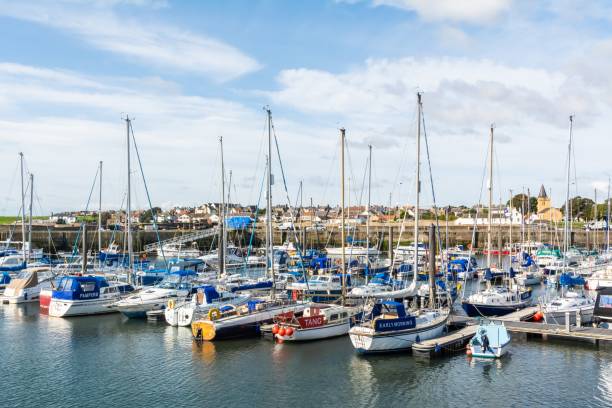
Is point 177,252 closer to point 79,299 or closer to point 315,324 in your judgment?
point 79,299

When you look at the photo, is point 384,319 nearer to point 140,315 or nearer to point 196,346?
point 196,346

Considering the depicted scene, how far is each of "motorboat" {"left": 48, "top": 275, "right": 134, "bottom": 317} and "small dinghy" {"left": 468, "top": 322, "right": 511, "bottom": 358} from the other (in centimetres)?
2372

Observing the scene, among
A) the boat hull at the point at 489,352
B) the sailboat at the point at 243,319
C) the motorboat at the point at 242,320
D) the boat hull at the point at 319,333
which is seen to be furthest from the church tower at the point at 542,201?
the boat hull at the point at 489,352

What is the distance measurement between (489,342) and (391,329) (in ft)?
15.5

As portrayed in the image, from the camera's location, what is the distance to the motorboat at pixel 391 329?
29609 mm

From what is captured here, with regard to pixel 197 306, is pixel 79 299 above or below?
below

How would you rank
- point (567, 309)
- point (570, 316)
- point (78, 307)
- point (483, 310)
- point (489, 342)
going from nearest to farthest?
1. point (489, 342)
2. point (570, 316)
3. point (567, 309)
4. point (483, 310)
5. point (78, 307)

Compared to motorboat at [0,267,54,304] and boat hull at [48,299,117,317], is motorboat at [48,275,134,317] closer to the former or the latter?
boat hull at [48,299,117,317]

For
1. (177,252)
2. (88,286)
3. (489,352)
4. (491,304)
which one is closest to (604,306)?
(491,304)

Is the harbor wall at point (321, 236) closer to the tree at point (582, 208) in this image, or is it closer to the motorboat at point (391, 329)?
the tree at point (582, 208)

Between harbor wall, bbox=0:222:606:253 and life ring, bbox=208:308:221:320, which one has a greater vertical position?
harbor wall, bbox=0:222:606:253

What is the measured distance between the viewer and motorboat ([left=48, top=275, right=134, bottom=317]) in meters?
41.2

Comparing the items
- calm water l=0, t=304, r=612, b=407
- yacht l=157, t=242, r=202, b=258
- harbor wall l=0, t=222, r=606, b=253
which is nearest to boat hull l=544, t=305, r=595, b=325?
calm water l=0, t=304, r=612, b=407

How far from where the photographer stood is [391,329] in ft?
97.9
